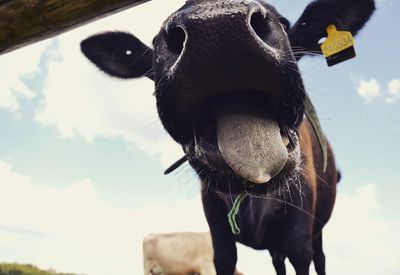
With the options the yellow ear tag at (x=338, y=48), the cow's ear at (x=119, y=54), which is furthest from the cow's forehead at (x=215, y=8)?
the cow's ear at (x=119, y=54)

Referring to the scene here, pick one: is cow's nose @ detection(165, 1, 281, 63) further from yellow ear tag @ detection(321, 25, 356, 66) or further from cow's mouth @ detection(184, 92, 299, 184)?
yellow ear tag @ detection(321, 25, 356, 66)

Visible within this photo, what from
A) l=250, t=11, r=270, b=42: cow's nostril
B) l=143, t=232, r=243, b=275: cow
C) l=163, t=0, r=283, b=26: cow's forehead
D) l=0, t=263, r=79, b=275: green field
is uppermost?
l=163, t=0, r=283, b=26: cow's forehead

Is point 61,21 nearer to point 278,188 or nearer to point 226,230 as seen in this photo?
point 278,188

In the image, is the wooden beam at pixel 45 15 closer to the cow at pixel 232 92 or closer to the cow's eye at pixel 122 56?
the cow at pixel 232 92

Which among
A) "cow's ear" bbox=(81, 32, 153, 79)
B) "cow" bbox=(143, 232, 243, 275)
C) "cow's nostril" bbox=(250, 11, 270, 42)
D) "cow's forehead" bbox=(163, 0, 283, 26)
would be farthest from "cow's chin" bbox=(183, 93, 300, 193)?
"cow" bbox=(143, 232, 243, 275)

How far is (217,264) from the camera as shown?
11.6ft

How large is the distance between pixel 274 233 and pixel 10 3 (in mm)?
2662

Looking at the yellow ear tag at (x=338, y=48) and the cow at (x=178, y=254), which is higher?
the yellow ear tag at (x=338, y=48)

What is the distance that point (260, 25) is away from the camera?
6.01 ft

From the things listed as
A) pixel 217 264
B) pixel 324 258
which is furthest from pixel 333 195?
pixel 217 264

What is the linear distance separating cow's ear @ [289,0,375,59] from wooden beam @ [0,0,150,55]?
1507 mm

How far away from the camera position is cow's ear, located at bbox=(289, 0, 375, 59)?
2945 mm

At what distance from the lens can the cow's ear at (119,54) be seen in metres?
3.32

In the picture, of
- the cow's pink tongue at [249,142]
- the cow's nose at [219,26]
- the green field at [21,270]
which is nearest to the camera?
the cow's nose at [219,26]
